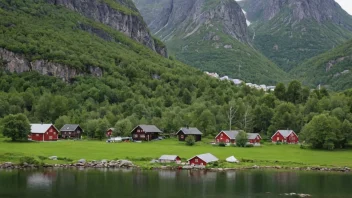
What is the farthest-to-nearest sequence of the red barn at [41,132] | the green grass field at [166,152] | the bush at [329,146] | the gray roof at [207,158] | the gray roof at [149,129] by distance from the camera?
the gray roof at [149,129] < the red barn at [41,132] < the bush at [329,146] < the green grass field at [166,152] < the gray roof at [207,158]

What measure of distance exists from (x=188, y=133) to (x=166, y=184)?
50.1 meters

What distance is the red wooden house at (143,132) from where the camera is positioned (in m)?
114

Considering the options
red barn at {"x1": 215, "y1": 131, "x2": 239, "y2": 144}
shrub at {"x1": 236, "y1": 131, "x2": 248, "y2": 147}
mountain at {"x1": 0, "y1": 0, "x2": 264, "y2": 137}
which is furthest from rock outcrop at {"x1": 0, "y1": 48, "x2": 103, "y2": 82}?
shrub at {"x1": 236, "y1": 131, "x2": 248, "y2": 147}

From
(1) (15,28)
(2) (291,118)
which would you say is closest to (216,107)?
(2) (291,118)

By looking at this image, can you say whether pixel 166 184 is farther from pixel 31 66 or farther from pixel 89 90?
pixel 31 66

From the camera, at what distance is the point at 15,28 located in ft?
627

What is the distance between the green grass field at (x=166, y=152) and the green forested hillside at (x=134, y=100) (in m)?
9.37

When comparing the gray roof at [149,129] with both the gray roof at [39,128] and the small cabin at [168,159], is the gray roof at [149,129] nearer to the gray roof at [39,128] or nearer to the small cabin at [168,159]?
the gray roof at [39,128]

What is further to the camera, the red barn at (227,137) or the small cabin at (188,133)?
the small cabin at (188,133)

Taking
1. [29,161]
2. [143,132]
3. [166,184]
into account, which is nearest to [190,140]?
[143,132]

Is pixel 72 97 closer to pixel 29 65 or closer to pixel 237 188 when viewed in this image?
pixel 29 65

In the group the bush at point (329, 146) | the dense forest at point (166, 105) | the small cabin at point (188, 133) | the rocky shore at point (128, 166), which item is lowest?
the rocky shore at point (128, 166)

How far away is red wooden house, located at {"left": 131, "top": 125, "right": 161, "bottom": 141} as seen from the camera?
376ft

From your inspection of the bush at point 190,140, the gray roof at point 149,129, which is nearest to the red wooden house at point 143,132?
the gray roof at point 149,129
